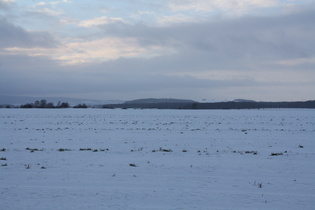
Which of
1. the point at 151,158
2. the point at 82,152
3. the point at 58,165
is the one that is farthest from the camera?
the point at 82,152

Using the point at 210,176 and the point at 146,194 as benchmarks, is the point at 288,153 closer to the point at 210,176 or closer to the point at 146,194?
the point at 210,176

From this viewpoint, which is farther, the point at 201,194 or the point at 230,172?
the point at 230,172

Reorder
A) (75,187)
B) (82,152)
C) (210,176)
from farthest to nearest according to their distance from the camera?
(82,152) → (210,176) → (75,187)

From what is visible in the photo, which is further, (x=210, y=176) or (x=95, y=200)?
(x=210, y=176)

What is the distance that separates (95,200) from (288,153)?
10.7 m

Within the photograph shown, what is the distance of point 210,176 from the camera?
10.1m

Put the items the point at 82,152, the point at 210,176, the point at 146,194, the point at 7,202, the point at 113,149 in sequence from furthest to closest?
the point at 113,149 → the point at 82,152 → the point at 210,176 → the point at 146,194 → the point at 7,202

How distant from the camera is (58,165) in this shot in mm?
11742

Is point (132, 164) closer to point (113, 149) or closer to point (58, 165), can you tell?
point (58, 165)

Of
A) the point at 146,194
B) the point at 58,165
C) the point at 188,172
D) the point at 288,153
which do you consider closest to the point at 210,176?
the point at 188,172

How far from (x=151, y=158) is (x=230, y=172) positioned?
3805 millimetres

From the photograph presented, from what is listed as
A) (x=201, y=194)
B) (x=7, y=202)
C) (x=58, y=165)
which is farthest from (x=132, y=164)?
(x=7, y=202)

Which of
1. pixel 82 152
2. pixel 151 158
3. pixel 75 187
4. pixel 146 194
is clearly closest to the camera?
pixel 146 194

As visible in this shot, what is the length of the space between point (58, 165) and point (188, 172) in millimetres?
4740
